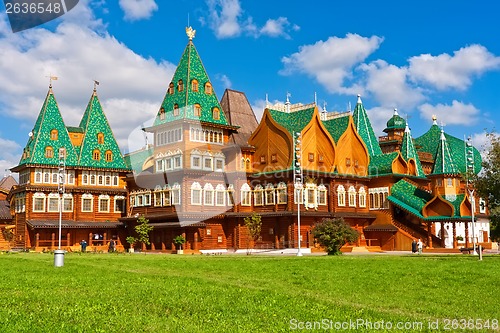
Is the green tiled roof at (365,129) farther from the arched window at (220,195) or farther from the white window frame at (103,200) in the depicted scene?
the white window frame at (103,200)

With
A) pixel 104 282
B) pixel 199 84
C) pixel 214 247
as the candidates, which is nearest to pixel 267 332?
pixel 104 282

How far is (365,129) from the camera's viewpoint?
6175 cm

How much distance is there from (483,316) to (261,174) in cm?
3908

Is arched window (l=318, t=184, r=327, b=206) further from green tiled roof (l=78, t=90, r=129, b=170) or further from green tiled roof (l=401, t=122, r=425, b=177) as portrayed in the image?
green tiled roof (l=78, t=90, r=129, b=170)

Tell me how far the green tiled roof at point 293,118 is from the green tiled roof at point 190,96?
475cm

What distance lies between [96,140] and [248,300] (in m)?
47.9

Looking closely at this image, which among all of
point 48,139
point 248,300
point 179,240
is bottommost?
point 248,300

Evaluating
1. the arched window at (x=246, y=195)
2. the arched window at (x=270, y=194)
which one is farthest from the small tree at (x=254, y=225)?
the arched window at (x=246, y=195)

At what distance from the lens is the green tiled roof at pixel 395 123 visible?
69875mm

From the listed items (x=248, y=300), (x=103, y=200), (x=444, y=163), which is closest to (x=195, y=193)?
(x=103, y=200)

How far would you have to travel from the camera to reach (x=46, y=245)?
2062 inches

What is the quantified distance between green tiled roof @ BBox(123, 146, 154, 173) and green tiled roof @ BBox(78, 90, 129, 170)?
3.47 feet

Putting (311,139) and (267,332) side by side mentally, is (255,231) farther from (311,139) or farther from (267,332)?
(267,332)

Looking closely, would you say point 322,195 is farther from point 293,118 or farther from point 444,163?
point 444,163
